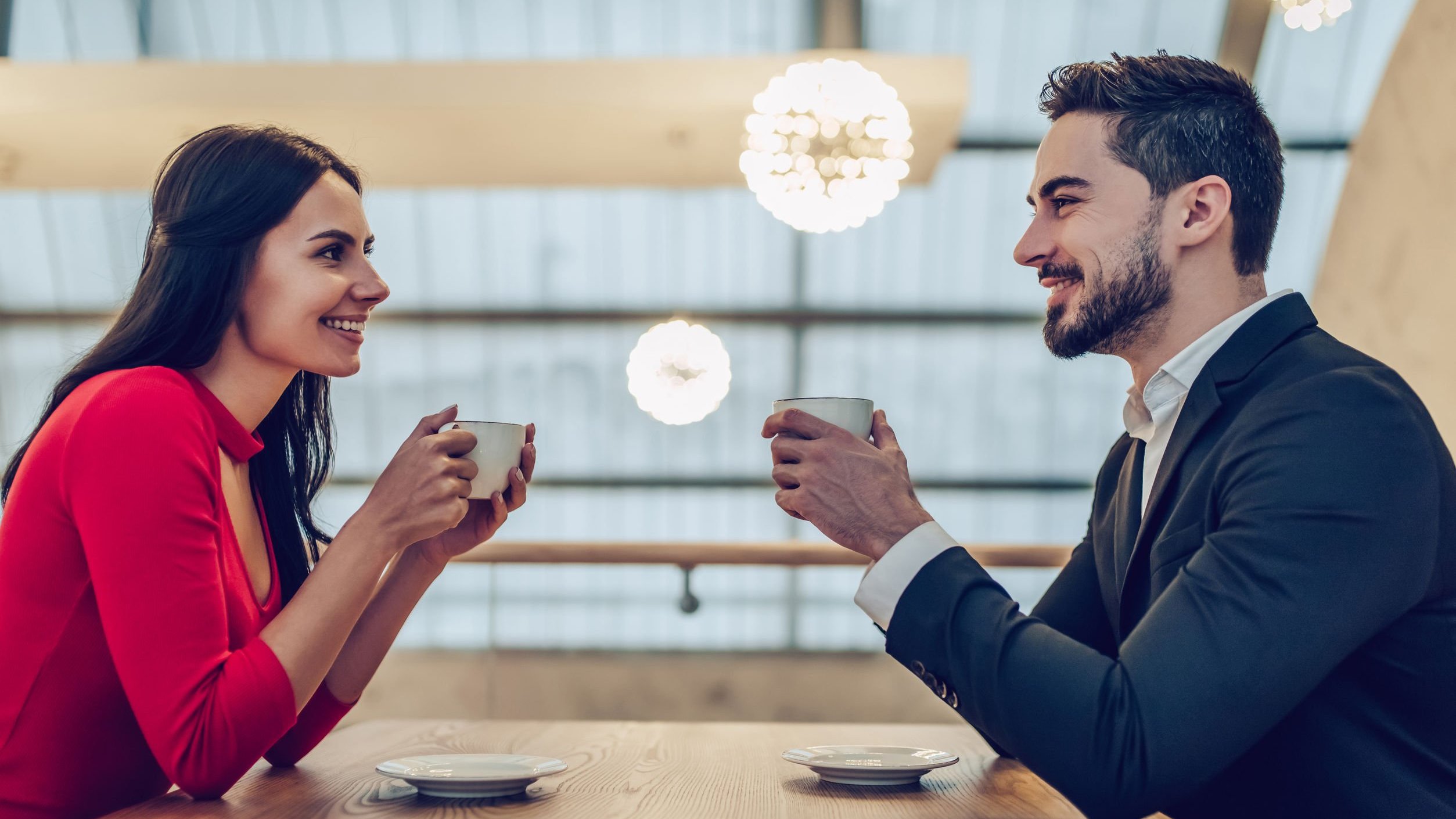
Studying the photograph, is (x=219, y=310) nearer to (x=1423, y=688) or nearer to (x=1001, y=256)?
(x=1423, y=688)

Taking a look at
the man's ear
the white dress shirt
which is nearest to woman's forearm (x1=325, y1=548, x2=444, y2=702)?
the white dress shirt

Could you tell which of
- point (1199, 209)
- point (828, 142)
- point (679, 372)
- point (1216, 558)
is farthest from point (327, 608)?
point (679, 372)

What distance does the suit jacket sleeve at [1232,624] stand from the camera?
949 millimetres

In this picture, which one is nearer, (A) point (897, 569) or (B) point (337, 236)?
(A) point (897, 569)

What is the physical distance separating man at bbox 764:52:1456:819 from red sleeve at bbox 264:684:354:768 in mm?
658

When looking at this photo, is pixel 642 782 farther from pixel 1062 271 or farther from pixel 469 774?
pixel 1062 271

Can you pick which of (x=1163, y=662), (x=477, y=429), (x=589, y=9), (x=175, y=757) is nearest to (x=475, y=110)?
(x=589, y=9)

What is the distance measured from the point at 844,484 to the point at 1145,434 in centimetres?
47

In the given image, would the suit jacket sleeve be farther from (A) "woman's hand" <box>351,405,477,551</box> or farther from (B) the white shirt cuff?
(A) "woman's hand" <box>351,405,477,551</box>

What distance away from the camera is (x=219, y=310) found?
140cm

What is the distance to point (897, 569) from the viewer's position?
108 centimetres

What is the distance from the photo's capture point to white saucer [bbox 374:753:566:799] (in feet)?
3.47

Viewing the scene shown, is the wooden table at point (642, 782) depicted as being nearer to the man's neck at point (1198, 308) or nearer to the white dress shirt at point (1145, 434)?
the white dress shirt at point (1145, 434)

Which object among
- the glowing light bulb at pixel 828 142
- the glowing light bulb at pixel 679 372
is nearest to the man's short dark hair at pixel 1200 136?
the glowing light bulb at pixel 828 142
